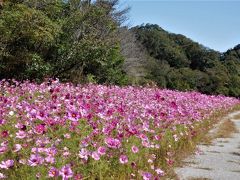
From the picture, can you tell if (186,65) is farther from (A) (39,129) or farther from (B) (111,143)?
(A) (39,129)

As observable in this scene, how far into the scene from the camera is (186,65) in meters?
68.4

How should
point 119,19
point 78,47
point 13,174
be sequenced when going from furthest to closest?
1. point 119,19
2. point 78,47
3. point 13,174

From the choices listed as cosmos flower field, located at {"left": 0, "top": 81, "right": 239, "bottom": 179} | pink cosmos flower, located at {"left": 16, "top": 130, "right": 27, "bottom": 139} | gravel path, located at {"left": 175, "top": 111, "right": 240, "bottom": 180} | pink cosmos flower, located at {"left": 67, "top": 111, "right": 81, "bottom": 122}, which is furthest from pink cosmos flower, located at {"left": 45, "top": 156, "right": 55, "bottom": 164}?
gravel path, located at {"left": 175, "top": 111, "right": 240, "bottom": 180}

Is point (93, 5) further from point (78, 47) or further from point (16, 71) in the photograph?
point (16, 71)

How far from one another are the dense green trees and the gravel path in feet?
32.0

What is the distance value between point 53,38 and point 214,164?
40.4 ft

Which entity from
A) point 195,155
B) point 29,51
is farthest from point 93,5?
point 195,155

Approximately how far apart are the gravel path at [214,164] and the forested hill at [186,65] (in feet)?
93.1

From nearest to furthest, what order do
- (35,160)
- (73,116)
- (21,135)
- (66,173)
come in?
(66,173) < (35,160) < (21,135) < (73,116)

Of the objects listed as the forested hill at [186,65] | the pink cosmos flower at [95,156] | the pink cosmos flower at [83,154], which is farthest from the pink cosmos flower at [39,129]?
the forested hill at [186,65]

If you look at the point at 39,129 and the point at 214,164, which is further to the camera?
the point at 214,164

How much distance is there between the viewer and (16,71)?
64.6 feet

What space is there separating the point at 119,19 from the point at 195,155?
32016 mm

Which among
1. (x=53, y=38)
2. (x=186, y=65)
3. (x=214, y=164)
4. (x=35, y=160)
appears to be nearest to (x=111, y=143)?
(x=35, y=160)
